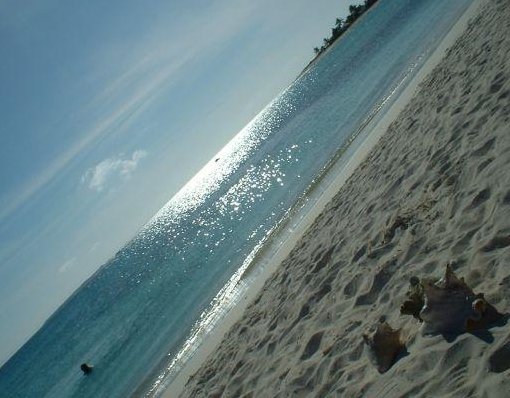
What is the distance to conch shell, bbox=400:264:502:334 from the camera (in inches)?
168

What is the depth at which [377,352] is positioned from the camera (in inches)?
197

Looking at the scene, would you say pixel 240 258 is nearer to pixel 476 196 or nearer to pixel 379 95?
pixel 379 95

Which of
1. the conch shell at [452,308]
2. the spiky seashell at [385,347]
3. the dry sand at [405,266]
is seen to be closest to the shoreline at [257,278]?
the dry sand at [405,266]

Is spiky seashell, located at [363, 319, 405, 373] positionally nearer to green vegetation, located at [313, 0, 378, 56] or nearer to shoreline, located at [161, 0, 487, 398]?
shoreline, located at [161, 0, 487, 398]

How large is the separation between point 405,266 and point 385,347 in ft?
5.20

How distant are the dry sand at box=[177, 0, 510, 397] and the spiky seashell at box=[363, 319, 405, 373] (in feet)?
0.40

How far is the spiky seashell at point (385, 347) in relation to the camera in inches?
191

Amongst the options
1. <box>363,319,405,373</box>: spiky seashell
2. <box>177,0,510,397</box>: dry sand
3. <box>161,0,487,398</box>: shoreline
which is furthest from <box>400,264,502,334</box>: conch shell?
<box>161,0,487,398</box>: shoreline

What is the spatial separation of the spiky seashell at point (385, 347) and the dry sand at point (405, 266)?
0.40ft

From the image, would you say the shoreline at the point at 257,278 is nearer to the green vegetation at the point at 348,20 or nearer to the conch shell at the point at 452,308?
the conch shell at the point at 452,308

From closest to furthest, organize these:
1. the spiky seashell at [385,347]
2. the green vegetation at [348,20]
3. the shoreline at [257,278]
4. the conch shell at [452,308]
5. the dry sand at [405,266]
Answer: the conch shell at [452,308], the dry sand at [405,266], the spiky seashell at [385,347], the shoreline at [257,278], the green vegetation at [348,20]

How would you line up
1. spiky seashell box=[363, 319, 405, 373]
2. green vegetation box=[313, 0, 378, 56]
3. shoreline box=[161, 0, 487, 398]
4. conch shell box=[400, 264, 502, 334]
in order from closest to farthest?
conch shell box=[400, 264, 502, 334]
spiky seashell box=[363, 319, 405, 373]
shoreline box=[161, 0, 487, 398]
green vegetation box=[313, 0, 378, 56]

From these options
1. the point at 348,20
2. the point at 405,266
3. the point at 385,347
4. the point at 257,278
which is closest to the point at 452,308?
the point at 385,347

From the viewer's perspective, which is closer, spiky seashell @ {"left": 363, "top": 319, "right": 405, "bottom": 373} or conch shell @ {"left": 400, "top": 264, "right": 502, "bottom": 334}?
conch shell @ {"left": 400, "top": 264, "right": 502, "bottom": 334}
